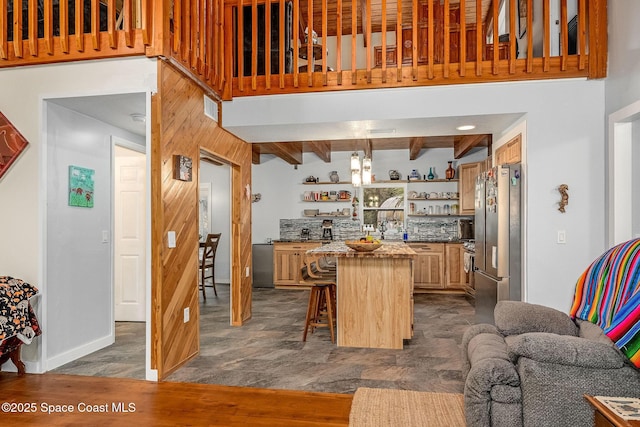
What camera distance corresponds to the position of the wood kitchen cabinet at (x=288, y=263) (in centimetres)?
732

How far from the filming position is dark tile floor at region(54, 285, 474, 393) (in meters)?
3.15

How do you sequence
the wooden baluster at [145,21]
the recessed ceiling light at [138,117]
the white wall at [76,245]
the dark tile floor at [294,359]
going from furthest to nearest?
the recessed ceiling light at [138,117]
the white wall at [76,245]
the dark tile floor at [294,359]
the wooden baluster at [145,21]

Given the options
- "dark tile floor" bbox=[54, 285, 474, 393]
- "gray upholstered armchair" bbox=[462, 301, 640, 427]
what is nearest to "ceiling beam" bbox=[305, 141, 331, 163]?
"dark tile floor" bbox=[54, 285, 474, 393]

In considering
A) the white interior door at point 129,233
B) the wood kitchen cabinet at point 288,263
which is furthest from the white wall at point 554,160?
the wood kitchen cabinet at point 288,263

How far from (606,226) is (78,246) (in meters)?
4.81

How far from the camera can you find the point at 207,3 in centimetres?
386

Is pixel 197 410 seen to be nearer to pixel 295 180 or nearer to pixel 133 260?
pixel 133 260

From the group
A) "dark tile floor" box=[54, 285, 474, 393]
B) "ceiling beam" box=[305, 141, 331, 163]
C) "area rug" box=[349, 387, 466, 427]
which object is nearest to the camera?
"area rug" box=[349, 387, 466, 427]

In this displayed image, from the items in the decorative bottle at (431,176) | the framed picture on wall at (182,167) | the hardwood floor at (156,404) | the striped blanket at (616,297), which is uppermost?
the decorative bottle at (431,176)

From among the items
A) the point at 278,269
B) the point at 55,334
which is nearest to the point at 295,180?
the point at 278,269

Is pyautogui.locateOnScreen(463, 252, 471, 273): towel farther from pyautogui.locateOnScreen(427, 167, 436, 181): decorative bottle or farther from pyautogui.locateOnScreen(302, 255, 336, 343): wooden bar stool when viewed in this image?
pyautogui.locateOnScreen(302, 255, 336, 343): wooden bar stool

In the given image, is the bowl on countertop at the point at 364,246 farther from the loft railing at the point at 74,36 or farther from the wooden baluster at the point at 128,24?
the wooden baluster at the point at 128,24

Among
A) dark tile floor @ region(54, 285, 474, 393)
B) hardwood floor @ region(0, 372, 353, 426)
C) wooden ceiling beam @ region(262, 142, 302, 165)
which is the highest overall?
wooden ceiling beam @ region(262, 142, 302, 165)

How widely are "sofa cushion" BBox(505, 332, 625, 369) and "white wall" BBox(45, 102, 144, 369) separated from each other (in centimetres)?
361
